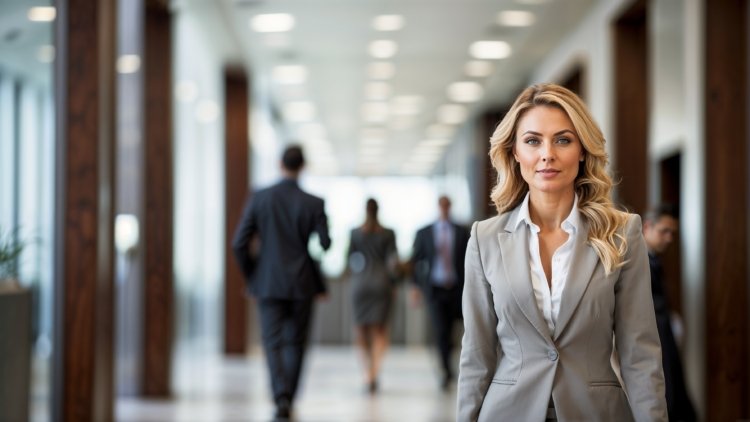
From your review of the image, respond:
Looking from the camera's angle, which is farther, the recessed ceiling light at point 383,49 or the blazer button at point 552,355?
the recessed ceiling light at point 383,49

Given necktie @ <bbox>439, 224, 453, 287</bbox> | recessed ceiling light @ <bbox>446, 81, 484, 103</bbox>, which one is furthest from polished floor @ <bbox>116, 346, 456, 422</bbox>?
recessed ceiling light @ <bbox>446, 81, 484, 103</bbox>

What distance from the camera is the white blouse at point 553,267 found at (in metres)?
2.44

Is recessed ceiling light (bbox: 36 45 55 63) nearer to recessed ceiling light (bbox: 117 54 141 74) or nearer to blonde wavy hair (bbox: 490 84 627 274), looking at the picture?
recessed ceiling light (bbox: 117 54 141 74)

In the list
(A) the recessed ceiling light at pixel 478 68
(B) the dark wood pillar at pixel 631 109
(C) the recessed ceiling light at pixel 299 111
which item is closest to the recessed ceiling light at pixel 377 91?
(C) the recessed ceiling light at pixel 299 111

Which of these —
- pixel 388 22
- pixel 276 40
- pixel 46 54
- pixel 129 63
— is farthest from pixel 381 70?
pixel 46 54

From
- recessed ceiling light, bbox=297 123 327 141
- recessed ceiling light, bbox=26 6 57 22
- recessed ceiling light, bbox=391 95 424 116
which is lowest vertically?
recessed ceiling light, bbox=26 6 57 22

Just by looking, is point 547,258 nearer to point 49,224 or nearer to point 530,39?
point 49,224

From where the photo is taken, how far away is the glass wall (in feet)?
16.6

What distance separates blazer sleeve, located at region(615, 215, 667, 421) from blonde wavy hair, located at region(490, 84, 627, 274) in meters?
0.04

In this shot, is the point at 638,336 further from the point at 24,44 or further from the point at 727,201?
the point at 727,201

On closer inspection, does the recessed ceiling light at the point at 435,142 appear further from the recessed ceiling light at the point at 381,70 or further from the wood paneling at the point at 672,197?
the wood paneling at the point at 672,197

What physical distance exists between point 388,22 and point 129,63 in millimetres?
3588

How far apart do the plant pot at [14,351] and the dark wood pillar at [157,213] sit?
349 cm

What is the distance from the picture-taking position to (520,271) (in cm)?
245
